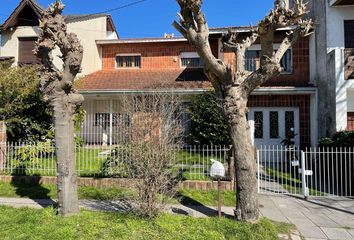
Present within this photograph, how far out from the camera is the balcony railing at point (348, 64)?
12602 mm

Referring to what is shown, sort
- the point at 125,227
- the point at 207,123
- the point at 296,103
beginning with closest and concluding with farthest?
the point at 125,227, the point at 207,123, the point at 296,103

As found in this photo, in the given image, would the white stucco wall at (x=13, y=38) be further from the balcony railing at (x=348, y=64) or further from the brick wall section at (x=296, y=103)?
the balcony railing at (x=348, y=64)

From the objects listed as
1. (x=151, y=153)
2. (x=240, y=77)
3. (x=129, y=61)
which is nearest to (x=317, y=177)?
(x=240, y=77)

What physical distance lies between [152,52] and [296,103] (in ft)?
28.5

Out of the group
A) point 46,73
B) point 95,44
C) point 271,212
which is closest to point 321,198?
point 271,212

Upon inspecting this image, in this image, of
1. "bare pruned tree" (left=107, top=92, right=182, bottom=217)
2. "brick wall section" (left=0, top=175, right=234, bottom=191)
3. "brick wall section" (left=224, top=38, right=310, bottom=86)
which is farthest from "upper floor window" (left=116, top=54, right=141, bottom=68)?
"bare pruned tree" (left=107, top=92, right=182, bottom=217)

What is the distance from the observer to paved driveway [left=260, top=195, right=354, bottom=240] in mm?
6086

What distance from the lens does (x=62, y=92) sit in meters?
6.32

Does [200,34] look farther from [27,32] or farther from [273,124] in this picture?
[27,32]

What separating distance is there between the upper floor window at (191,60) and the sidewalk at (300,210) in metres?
10.9

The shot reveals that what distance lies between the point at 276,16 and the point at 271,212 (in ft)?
14.3

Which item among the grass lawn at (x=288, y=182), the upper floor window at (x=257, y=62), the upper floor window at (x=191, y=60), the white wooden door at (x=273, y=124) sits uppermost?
the upper floor window at (x=191, y=60)

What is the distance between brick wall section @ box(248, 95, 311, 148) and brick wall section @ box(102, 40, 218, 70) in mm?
5114

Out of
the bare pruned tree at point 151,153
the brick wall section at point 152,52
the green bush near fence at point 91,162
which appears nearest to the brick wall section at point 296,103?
the brick wall section at point 152,52
